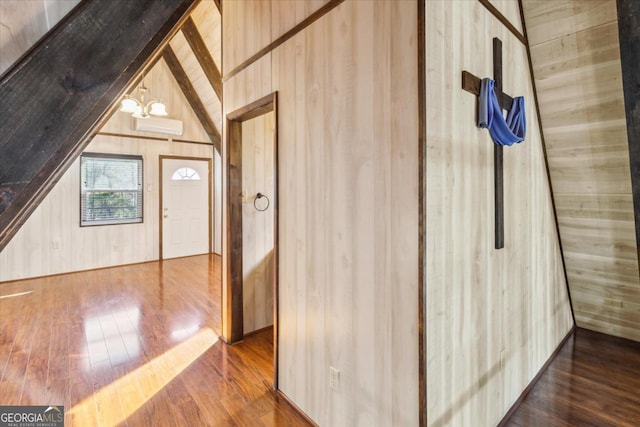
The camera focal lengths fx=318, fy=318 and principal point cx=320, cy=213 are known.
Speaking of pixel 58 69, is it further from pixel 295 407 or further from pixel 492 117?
pixel 295 407

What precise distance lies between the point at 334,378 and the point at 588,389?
79.0 inches

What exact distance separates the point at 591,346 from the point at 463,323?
2357mm

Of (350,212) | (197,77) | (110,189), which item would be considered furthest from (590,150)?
(110,189)

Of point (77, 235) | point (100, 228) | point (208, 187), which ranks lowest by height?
point (77, 235)

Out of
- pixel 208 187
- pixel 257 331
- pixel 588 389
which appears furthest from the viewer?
pixel 208 187

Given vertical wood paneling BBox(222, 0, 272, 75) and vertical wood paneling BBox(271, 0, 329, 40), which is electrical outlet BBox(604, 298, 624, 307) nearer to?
vertical wood paneling BBox(271, 0, 329, 40)

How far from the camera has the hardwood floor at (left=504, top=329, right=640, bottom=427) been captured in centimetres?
208

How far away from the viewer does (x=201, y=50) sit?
474 cm

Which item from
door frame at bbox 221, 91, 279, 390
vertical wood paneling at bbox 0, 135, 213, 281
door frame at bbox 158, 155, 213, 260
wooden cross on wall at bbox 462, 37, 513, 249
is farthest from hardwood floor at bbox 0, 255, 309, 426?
door frame at bbox 158, 155, 213, 260

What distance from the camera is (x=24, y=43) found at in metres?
0.39

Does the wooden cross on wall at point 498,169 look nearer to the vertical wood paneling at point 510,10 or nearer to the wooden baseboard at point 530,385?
the vertical wood paneling at point 510,10

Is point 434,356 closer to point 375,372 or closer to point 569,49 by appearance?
point 375,372

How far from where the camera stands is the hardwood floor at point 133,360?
2.14m

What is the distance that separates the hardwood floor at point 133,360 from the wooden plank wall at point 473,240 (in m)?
1.12
